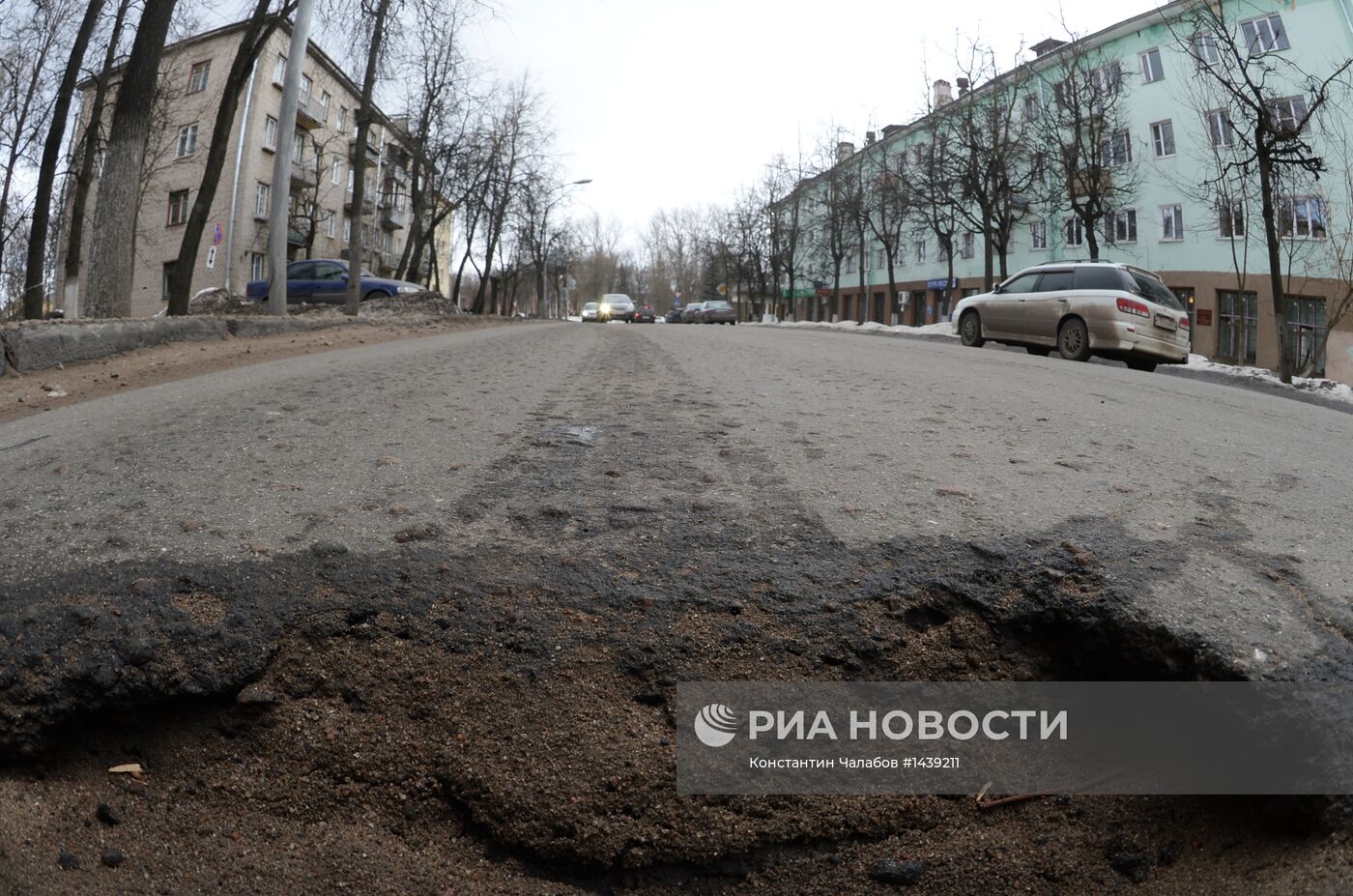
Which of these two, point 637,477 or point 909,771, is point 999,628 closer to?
point 909,771

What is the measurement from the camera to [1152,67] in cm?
3284

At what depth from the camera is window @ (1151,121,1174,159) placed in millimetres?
32500

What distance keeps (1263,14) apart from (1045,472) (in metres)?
32.5

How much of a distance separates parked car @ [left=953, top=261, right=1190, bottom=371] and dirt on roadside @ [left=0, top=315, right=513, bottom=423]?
34.0ft

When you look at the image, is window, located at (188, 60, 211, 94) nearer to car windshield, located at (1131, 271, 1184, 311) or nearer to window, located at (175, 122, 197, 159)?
window, located at (175, 122, 197, 159)

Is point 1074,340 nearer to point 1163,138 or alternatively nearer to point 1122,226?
point 1122,226

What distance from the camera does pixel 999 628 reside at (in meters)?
2.24

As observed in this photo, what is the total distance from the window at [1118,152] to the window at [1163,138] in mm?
872

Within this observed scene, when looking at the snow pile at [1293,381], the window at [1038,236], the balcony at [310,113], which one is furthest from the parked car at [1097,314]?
the balcony at [310,113]

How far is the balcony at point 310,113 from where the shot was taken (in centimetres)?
3984

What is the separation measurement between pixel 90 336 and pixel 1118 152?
33563 millimetres

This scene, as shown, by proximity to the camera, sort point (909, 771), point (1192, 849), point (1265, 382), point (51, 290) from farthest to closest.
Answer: point (51, 290) < point (1265, 382) < point (909, 771) < point (1192, 849)

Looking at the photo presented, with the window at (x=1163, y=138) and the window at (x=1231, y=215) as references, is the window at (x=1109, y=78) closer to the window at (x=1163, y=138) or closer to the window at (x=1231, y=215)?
the window at (x=1163, y=138)

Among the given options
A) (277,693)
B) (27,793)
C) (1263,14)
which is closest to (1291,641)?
(277,693)
